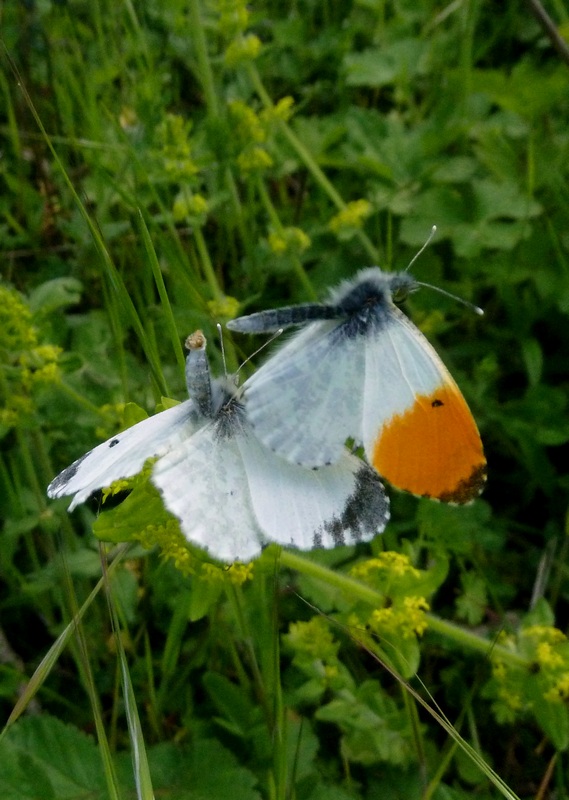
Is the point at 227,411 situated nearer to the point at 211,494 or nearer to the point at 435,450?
the point at 211,494

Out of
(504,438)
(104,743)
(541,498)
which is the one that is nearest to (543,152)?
(504,438)

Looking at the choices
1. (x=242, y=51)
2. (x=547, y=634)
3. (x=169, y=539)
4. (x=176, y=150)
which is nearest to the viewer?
(x=169, y=539)

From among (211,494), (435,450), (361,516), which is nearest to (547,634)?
(435,450)

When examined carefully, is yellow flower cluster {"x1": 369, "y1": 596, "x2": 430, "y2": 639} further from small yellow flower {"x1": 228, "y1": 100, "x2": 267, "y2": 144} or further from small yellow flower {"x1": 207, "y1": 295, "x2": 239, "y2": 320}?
small yellow flower {"x1": 228, "y1": 100, "x2": 267, "y2": 144}

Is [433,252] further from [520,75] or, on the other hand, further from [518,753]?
[518,753]

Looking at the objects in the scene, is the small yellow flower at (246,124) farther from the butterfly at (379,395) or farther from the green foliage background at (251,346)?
the butterfly at (379,395)

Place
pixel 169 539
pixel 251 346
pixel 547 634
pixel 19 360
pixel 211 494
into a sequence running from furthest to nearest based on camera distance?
1. pixel 251 346
2. pixel 19 360
3. pixel 547 634
4. pixel 169 539
5. pixel 211 494

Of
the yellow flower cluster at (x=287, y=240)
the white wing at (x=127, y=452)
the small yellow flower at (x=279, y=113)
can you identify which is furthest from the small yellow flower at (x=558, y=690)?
the small yellow flower at (x=279, y=113)
